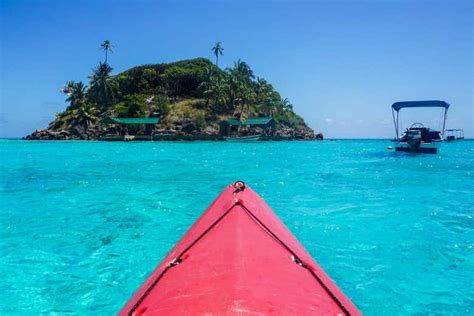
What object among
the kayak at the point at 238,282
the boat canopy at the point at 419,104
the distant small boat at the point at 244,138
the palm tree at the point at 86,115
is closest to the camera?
the kayak at the point at 238,282

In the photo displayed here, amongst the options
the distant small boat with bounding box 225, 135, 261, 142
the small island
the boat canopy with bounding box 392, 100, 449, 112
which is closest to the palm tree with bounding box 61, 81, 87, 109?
the small island

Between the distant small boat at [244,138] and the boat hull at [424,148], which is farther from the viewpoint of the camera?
the distant small boat at [244,138]

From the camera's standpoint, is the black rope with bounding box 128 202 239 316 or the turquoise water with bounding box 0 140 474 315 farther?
the turquoise water with bounding box 0 140 474 315

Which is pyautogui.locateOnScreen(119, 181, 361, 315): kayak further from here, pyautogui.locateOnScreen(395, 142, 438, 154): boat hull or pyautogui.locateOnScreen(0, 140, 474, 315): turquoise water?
pyautogui.locateOnScreen(395, 142, 438, 154): boat hull

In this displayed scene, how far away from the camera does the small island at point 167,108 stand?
58.5m

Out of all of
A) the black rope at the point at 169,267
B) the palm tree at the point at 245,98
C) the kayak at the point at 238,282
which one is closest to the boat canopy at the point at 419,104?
the black rope at the point at 169,267

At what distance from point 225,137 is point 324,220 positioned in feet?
166

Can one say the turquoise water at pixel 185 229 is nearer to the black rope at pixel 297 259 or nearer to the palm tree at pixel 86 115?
the black rope at pixel 297 259

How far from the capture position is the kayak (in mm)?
1652

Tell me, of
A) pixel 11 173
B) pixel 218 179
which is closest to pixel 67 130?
pixel 11 173

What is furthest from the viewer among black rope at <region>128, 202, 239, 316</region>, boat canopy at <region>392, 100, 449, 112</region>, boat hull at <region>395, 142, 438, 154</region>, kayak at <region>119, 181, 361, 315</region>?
boat hull at <region>395, 142, 438, 154</region>

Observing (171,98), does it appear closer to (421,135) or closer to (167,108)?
(167,108)

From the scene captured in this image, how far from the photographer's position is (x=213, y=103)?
Answer: 6178cm

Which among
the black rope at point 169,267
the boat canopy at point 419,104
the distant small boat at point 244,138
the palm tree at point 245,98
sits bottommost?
the black rope at point 169,267
